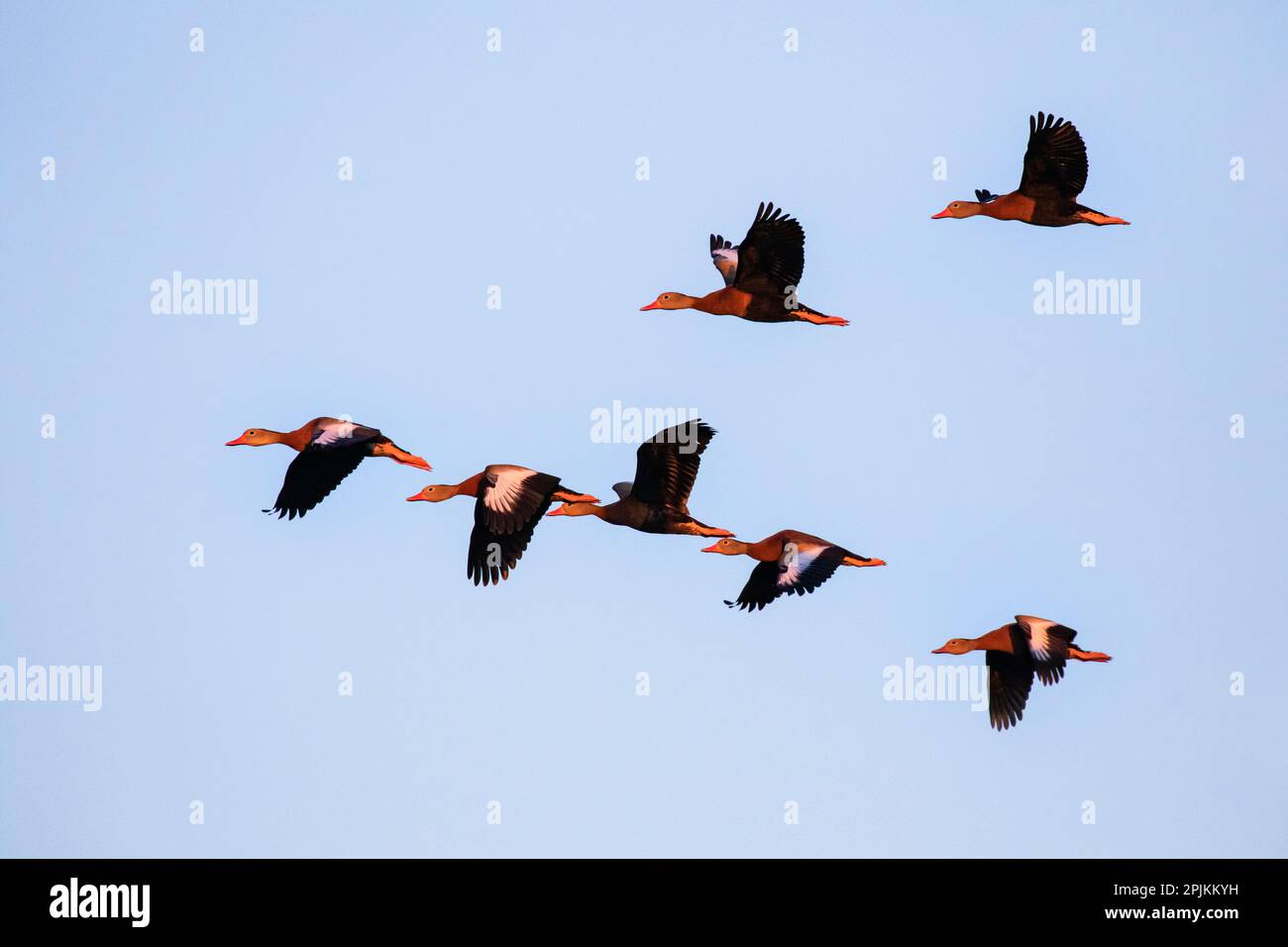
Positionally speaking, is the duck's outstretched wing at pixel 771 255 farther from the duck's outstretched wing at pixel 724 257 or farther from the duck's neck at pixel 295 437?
the duck's neck at pixel 295 437

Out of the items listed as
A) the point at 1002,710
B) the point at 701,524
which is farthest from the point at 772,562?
the point at 1002,710

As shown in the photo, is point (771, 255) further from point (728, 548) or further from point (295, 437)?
point (295, 437)

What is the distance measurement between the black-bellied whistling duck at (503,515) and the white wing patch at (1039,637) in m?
6.38

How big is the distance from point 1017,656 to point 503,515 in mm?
7206

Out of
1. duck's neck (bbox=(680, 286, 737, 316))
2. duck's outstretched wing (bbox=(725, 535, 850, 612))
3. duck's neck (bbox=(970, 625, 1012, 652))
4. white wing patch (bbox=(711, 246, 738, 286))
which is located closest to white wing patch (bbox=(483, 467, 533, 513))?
duck's outstretched wing (bbox=(725, 535, 850, 612))

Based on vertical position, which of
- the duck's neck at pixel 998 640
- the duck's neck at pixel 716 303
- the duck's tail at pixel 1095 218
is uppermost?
the duck's tail at pixel 1095 218

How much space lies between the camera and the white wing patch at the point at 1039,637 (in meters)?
30.5

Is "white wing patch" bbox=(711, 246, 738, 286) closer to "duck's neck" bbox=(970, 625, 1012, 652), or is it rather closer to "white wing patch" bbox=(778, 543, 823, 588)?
"white wing patch" bbox=(778, 543, 823, 588)

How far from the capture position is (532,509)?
29.1m

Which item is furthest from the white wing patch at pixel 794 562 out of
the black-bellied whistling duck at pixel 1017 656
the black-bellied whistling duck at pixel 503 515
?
the black-bellied whistling duck at pixel 503 515

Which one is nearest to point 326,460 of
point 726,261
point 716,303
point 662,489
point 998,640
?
point 662,489

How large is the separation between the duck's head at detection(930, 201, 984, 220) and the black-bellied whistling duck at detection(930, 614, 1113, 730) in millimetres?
5386

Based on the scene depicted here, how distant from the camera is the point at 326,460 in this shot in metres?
31.2
